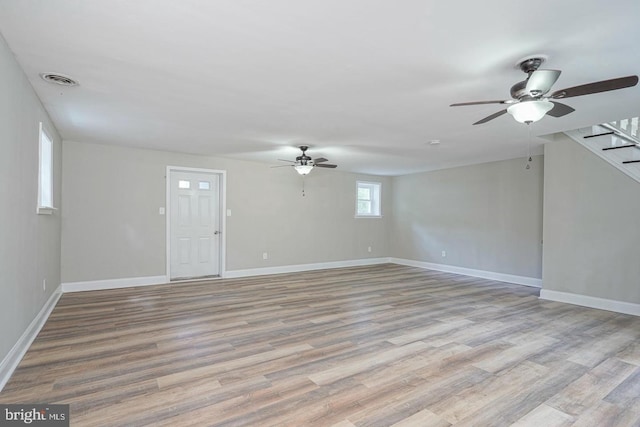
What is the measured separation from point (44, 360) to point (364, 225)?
22.6 feet

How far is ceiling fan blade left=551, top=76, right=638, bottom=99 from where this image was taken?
205cm

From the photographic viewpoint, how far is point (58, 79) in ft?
9.33

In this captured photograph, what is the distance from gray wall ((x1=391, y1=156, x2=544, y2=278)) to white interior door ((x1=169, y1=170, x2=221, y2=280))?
4878 mm

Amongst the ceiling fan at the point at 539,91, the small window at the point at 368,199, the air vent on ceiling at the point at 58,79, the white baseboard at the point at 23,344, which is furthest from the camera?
the small window at the point at 368,199

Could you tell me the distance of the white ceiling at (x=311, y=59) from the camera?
6.22 feet

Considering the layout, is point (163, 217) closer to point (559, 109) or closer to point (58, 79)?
point (58, 79)

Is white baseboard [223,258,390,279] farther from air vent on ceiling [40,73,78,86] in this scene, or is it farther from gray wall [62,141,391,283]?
air vent on ceiling [40,73,78,86]

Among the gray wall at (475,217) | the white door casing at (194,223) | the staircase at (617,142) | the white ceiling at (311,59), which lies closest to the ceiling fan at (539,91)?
the white ceiling at (311,59)

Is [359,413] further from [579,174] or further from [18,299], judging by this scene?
[579,174]

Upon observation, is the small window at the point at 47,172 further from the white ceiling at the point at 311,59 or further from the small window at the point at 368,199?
the small window at the point at 368,199

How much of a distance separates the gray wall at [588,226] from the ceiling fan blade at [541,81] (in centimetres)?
312

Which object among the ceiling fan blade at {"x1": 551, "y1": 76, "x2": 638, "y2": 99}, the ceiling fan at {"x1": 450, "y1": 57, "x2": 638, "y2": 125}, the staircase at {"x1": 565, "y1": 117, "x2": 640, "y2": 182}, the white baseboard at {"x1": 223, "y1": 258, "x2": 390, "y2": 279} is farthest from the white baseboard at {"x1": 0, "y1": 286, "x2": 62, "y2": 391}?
the staircase at {"x1": 565, "y1": 117, "x2": 640, "y2": 182}

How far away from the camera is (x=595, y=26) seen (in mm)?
2006

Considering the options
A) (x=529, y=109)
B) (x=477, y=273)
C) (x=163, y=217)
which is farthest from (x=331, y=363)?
(x=477, y=273)
